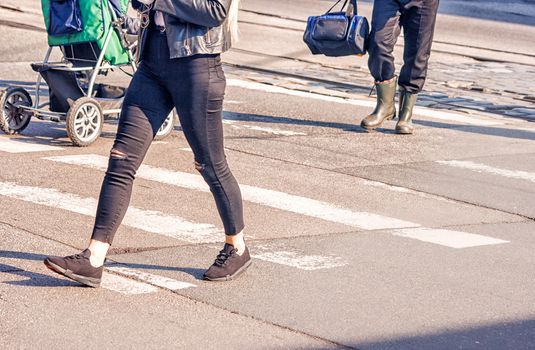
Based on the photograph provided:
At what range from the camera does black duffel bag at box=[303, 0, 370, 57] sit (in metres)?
10.8

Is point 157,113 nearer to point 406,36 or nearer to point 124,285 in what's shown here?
point 124,285

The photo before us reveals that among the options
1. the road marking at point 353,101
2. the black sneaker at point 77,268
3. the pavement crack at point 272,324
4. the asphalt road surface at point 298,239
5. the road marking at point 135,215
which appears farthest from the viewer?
the road marking at point 353,101

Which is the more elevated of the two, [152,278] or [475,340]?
[475,340]

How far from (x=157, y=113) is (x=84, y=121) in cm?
373

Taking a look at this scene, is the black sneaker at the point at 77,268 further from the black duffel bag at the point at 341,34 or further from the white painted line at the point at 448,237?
the black duffel bag at the point at 341,34

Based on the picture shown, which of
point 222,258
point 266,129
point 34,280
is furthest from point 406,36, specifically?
point 34,280

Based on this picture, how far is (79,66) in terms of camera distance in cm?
979

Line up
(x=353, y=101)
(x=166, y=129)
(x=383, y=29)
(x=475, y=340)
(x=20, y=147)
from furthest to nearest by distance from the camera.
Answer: (x=353, y=101) < (x=383, y=29) < (x=166, y=129) < (x=20, y=147) < (x=475, y=340)

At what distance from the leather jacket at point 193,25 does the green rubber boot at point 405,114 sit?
534 cm

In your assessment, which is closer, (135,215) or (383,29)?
(135,215)

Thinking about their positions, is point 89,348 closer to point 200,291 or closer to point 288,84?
point 200,291

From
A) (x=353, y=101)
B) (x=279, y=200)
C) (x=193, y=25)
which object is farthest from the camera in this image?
(x=353, y=101)

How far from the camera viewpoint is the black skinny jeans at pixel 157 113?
225 inches

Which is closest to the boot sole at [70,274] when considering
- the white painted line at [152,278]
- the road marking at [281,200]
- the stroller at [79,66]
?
the white painted line at [152,278]
